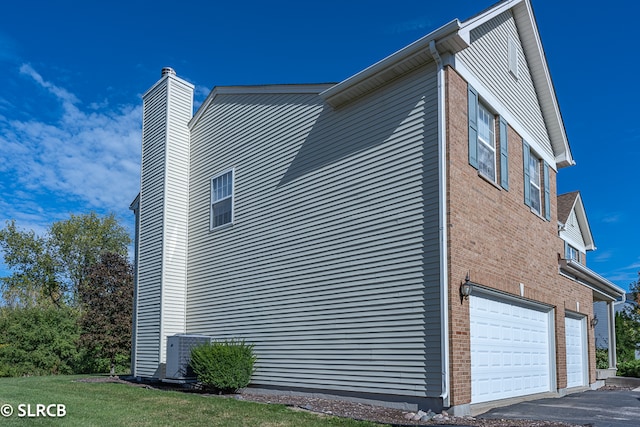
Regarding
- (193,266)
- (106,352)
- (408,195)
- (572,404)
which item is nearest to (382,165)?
(408,195)

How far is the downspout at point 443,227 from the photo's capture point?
9.04 meters

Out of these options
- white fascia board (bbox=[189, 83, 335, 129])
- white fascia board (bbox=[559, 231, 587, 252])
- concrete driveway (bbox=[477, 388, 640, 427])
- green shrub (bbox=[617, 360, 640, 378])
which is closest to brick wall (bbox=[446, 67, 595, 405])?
concrete driveway (bbox=[477, 388, 640, 427])

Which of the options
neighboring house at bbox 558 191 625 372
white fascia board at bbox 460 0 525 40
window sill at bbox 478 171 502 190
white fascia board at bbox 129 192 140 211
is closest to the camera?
white fascia board at bbox 460 0 525 40

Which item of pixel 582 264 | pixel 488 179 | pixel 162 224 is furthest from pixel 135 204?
pixel 582 264

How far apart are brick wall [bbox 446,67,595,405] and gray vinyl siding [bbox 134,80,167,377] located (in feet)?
30.2

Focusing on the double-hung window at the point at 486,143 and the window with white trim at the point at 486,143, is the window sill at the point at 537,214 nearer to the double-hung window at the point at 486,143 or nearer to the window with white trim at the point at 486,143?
the double-hung window at the point at 486,143

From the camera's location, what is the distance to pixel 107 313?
74.0ft

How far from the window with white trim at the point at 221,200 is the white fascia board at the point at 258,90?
2.24m

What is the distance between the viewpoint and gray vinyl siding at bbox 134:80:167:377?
15.9 metres

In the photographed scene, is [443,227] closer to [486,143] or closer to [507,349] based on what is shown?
[486,143]

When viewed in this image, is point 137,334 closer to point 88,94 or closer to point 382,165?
point 382,165

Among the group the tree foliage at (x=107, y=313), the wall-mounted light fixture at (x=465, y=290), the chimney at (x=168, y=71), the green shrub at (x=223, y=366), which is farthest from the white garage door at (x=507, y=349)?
the tree foliage at (x=107, y=313)

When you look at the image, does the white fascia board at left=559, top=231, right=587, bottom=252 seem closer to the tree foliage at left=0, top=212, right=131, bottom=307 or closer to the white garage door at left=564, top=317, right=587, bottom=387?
the white garage door at left=564, top=317, right=587, bottom=387

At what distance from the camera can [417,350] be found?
956 centimetres
